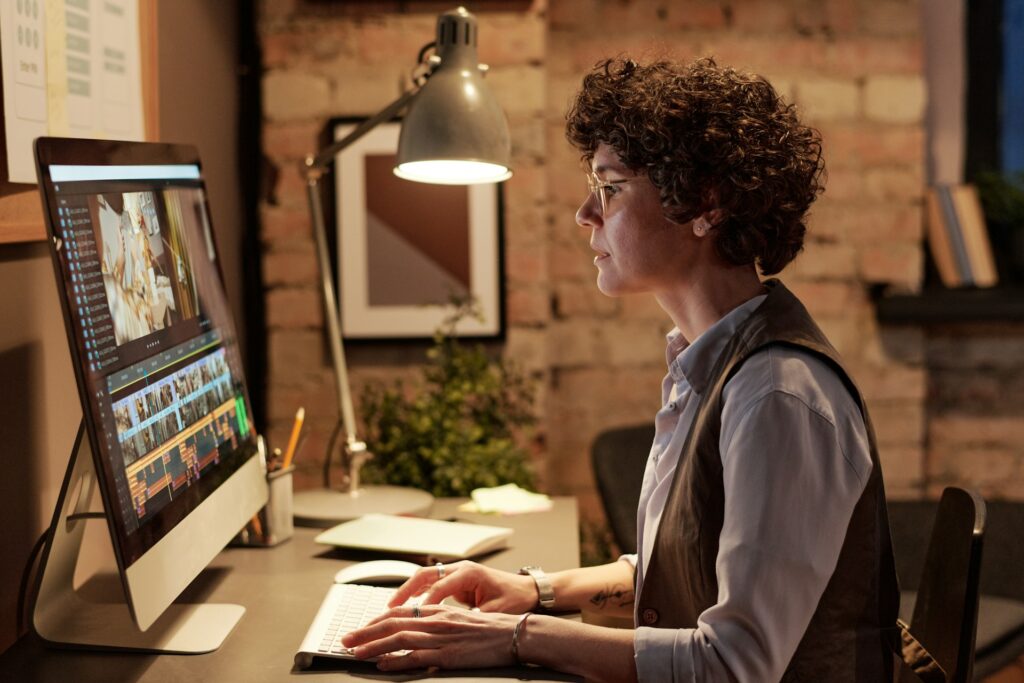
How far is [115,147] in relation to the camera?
50.4 inches

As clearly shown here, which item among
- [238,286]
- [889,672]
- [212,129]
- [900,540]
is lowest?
[900,540]

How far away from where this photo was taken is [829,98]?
2.97m

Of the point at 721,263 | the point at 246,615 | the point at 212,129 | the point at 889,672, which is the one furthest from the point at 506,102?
the point at 889,672

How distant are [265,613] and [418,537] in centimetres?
33

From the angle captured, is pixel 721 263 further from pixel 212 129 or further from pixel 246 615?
pixel 212 129

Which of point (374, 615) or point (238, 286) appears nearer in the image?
point (374, 615)

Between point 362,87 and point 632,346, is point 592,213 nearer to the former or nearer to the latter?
point 362,87

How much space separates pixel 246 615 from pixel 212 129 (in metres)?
1.37

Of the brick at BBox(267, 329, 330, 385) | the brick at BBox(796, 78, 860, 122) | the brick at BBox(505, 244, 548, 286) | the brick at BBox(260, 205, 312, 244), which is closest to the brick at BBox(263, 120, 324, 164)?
the brick at BBox(260, 205, 312, 244)

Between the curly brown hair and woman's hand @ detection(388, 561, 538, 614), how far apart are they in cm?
51

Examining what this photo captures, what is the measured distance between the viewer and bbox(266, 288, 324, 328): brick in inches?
106

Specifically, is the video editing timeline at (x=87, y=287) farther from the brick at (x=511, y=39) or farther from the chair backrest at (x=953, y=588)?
the brick at (x=511, y=39)

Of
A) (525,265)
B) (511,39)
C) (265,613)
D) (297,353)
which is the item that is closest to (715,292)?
(265,613)

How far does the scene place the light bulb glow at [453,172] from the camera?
1914 mm
